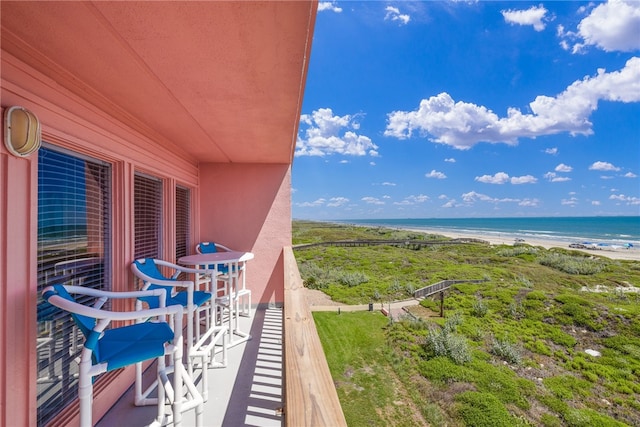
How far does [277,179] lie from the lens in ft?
14.5

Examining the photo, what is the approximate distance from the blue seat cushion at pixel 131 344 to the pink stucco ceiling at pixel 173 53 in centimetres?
149

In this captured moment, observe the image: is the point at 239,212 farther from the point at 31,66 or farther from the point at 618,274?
the point at 618,274

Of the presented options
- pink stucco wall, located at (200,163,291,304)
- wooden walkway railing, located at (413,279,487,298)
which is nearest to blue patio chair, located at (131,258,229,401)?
pink stucco wall, located at (200,163,291,304)

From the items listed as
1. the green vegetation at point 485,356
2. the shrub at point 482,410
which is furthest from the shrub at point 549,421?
the shrub at point 482,410

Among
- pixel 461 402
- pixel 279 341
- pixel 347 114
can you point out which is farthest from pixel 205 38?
pixel 347 114

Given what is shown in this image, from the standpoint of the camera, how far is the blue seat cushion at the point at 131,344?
1312 mm

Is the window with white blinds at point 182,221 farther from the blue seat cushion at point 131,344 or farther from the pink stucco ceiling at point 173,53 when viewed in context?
the blue seat cushion at point 131,344

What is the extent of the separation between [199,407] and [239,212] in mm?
3034

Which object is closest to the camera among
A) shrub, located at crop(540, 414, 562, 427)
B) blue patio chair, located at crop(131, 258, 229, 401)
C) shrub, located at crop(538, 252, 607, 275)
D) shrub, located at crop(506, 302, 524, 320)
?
blue patio chair, located at crop(131, 258, 229, 401)

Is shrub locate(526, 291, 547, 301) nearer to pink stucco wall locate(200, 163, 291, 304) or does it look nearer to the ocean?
pink stucco wall locate(200, 163, 291, 304)

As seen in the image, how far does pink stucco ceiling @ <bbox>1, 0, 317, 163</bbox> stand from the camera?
1.12 m

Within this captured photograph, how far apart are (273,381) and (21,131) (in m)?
2.47

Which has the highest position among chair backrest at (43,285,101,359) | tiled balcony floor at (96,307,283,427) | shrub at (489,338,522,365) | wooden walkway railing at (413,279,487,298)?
chair backrest at (43,285,101,359)

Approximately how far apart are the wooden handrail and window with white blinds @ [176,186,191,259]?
121 inches
